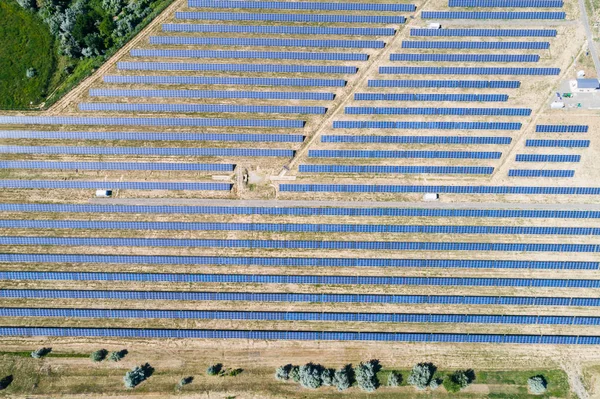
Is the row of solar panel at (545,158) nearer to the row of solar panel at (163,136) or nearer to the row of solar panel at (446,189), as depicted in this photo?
the row of solar panel at (446,189)

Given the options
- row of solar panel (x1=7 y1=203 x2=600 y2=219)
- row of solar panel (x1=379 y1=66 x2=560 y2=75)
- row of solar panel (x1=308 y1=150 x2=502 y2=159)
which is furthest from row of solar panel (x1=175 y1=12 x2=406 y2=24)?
row of solar panel (x1=7 y1=203 x2=600 y2=219)

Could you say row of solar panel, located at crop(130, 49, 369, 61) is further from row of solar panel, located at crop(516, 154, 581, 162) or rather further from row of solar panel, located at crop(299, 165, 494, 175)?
row of solar panel, located at crop(516, 154, 581, 162)

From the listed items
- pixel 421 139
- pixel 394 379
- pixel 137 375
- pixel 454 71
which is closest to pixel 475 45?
pixel 454 71

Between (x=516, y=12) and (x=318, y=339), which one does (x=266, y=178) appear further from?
(x=516, y=12)

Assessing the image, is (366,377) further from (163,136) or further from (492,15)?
(492,15)

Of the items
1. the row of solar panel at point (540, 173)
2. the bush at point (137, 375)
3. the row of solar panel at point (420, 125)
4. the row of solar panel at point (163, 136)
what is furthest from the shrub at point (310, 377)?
the row of solar panel at point (540, 173)

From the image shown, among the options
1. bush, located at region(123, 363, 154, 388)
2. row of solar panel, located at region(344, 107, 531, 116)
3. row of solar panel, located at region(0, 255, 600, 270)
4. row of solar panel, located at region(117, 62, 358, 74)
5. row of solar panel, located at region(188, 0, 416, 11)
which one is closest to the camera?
bush, located at region(123, 363, 154, 388)

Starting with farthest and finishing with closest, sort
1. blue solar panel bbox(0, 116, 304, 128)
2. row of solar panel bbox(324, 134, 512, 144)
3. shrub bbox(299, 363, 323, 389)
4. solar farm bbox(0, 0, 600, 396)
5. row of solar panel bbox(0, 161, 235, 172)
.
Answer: blue solar panel bbox(0, 116, 304, 128), row of solar panel bbox(324, 134, 512, 144), row of solar panel bbox(0, 161, 235, 172), solar farm bbox(0, 0, 600, 396), shrub bbox(299, 363, 323, 389)

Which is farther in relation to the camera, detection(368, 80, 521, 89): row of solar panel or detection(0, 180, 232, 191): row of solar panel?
detection(368, 80, 521, 89): row of solar panel
